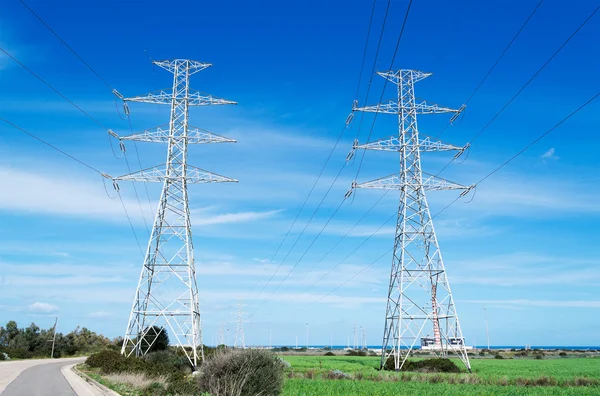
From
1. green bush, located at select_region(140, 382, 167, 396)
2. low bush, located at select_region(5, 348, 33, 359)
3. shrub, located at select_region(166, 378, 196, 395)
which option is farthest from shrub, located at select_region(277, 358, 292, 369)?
low bush, located at select_region(5, 348, 33, 359)

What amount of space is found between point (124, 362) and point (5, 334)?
3491 inches

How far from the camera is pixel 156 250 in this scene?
122ft


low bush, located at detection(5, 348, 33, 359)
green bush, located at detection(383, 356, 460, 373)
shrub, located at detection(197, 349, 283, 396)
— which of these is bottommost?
low bush, located at detection(5, 348, 33, 359)

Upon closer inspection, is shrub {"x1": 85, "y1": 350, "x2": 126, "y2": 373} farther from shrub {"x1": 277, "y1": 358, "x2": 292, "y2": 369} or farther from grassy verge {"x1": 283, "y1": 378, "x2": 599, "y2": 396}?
grassy verge {"x1": 283, "y1": 378, "x2": 599, "y2": 396}

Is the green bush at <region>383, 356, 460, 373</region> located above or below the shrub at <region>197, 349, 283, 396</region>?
below

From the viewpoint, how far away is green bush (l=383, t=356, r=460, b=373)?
136ft

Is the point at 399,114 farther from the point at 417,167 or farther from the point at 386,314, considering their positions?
the point at 386,314

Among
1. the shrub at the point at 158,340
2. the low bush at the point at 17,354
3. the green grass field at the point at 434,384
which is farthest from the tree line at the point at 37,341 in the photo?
the green grass field at the point at 434,384

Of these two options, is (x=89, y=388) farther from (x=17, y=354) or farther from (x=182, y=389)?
(x=17, y=354)

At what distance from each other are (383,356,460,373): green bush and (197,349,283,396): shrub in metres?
22.2

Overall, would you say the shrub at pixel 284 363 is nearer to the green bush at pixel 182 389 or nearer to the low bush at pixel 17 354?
the green bush at pixel 182 389

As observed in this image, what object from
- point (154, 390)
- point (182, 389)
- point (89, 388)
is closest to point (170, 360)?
point (89, 388)

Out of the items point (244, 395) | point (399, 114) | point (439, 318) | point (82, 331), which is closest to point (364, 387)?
point (244, 395)

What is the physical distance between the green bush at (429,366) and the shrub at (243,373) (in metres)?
22.2
